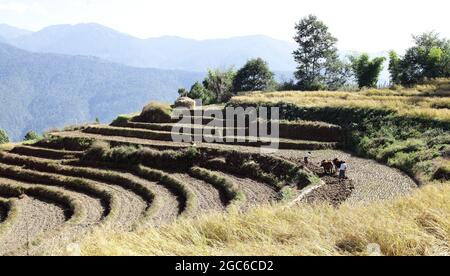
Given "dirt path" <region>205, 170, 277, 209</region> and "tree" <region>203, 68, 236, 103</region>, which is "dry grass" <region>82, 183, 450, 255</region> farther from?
"tree" <region>203, 68, 236, 103</region>

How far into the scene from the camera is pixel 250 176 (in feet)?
81.4

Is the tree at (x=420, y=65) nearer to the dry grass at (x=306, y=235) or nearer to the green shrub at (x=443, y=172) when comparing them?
the green shrub at (x=443, y=172)

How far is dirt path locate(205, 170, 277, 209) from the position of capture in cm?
1987

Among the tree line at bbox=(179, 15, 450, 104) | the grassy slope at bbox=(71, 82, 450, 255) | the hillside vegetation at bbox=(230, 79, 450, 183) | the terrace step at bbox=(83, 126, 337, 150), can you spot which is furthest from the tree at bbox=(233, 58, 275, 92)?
the grassy slope at bbox=(71, 82, 450, 255)

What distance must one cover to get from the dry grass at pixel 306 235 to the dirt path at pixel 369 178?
7887mm

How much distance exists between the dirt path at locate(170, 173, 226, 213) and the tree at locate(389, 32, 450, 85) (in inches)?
1213

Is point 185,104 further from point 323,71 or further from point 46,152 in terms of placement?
point 323,71

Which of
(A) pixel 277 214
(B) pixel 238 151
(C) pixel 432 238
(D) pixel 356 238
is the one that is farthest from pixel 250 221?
(B) pixel 238 151

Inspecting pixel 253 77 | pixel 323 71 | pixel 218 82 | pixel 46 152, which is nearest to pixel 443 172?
pixel 46 152

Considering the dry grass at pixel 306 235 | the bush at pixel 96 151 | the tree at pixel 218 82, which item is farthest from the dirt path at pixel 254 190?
the tree at pixel 218 82

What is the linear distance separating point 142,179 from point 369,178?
496 inches

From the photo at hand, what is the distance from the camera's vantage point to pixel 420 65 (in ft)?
168

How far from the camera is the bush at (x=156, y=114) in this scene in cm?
3841
